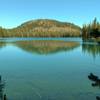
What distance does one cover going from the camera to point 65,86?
20.0m

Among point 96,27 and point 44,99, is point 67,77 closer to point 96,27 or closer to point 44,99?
point 44,99

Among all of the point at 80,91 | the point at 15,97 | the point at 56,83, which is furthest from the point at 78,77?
the point at 15,97

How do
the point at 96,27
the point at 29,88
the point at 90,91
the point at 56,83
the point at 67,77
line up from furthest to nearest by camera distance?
1. the point at 96,27
2. the point at 67,77
3. the point at 56,83
4. the point at 29,88
5. the point at 90,91

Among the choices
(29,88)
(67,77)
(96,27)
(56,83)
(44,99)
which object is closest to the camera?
(44,99)

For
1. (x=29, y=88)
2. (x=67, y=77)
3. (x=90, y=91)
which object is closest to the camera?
(x=90, y=91)

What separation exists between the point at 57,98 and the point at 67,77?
8.31m

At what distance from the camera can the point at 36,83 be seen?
21.4 m

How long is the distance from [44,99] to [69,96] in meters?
1.91

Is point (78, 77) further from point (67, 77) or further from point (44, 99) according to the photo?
point (44, 99)

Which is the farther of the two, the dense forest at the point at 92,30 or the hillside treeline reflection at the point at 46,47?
the dense forest at the point at 92,30

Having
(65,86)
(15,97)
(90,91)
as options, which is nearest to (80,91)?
(90,91)

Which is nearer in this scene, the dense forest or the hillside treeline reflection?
the hillside treeline reflection

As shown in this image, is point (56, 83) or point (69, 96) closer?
point (69, 96)

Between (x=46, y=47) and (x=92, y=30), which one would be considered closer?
(x=46, y=47)
